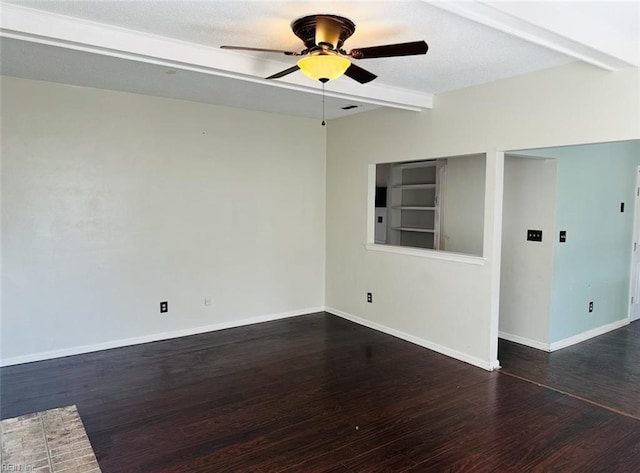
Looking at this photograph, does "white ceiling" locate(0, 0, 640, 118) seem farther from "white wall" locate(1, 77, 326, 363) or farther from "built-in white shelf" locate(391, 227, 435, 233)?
"built-in white shelf" locate(391, 227, 435, 233)

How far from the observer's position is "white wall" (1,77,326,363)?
4.07 meters

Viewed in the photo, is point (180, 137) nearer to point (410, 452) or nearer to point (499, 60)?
point (499, 60)

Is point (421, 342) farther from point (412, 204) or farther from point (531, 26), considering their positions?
point (531, 26)

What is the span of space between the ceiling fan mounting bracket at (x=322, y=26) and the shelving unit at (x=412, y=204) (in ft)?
11.5

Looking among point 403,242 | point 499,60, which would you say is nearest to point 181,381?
point 499,60

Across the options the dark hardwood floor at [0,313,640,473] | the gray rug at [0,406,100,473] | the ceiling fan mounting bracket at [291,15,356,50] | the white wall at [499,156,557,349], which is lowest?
the dark hardwood floor at [0,313,640,473]

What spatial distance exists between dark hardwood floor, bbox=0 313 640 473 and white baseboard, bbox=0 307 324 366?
10 cm

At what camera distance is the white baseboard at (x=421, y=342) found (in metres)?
4.11

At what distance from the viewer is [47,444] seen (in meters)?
2.75

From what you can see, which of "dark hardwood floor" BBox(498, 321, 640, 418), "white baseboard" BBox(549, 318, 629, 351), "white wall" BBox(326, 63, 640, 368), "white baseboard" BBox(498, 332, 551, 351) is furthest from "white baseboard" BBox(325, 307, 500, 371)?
"white baseboard" BBox(549, 318, 629, 351)

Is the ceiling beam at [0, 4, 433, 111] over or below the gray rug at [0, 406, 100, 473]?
over

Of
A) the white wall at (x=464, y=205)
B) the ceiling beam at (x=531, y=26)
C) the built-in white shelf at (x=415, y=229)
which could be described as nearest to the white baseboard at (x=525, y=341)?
the white wall at (x=464, y=205)

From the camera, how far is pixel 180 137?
15.8 ft

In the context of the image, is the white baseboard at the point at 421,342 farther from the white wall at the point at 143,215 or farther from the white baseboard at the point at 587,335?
the white baseboard at the point at 587,335
